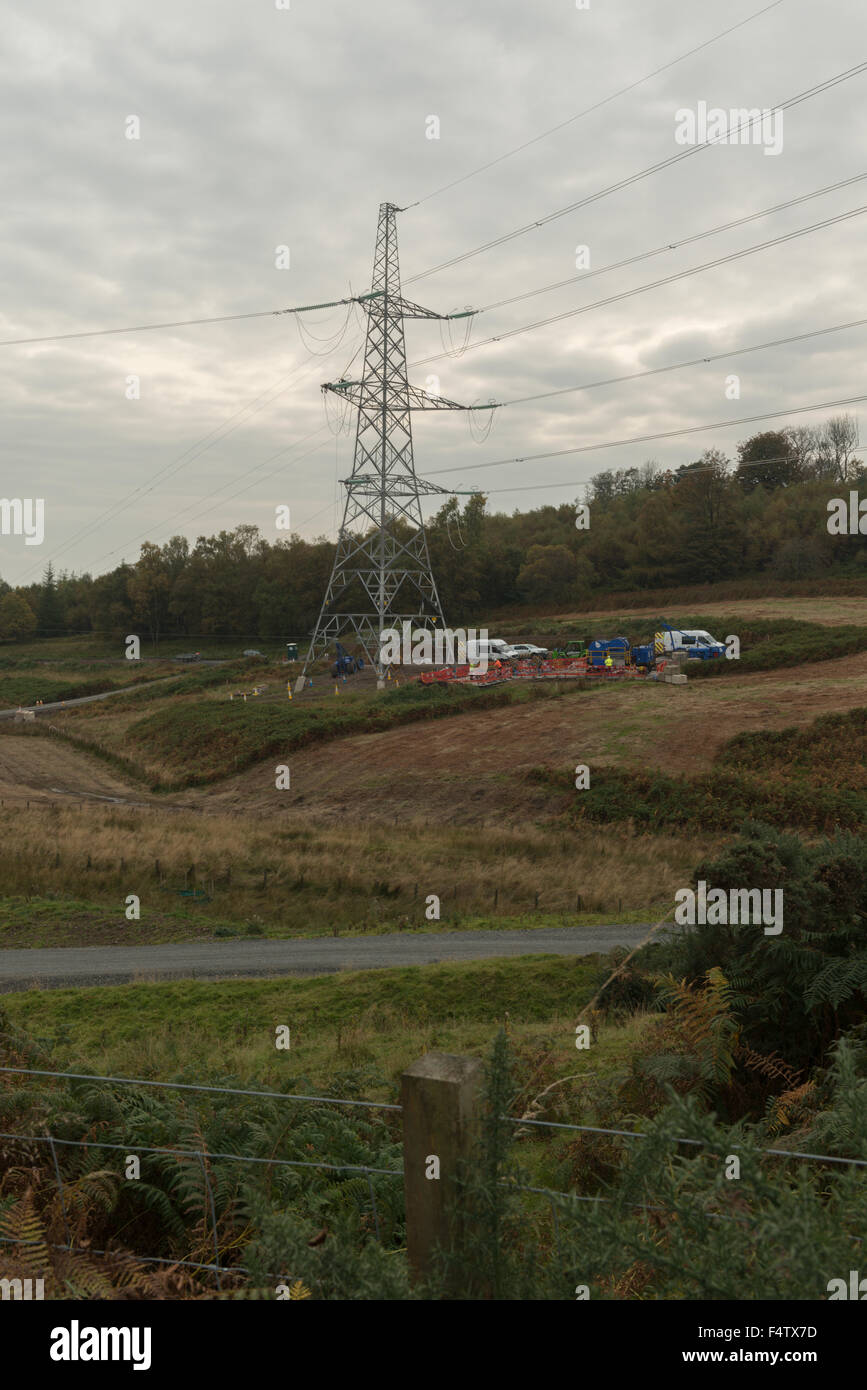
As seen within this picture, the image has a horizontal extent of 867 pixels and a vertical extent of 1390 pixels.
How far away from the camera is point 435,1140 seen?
400 cm

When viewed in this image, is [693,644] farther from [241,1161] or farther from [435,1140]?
[435,1140]

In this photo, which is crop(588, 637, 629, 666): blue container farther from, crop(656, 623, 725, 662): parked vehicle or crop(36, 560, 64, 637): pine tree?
crop(36, 560, 64, 637): pine tree

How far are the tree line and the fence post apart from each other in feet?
265

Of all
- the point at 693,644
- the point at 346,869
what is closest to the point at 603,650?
the point at 693,644

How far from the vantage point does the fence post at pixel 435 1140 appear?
396 cm

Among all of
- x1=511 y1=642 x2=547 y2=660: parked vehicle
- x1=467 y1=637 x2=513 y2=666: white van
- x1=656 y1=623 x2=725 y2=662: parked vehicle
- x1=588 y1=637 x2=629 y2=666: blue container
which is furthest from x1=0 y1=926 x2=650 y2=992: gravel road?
x1=511 y1=642 x2=547 y2=660: parked vehicle

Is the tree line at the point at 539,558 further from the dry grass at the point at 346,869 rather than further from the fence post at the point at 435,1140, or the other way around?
the fence post at the point at 435,1140

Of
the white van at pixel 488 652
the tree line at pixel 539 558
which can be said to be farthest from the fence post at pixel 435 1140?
the tree line at pixel 539 558

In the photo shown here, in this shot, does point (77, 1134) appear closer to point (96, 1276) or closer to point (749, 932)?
point (96, 1276)

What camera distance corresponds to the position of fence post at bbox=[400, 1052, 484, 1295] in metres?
3.96

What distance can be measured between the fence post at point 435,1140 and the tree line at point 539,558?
8074 cm

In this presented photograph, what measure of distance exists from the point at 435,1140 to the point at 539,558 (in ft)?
293

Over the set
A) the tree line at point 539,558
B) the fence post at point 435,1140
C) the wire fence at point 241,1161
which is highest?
the tree line at point 539,558

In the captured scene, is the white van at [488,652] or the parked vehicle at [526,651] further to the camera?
the parked vehicle at [526,651]
